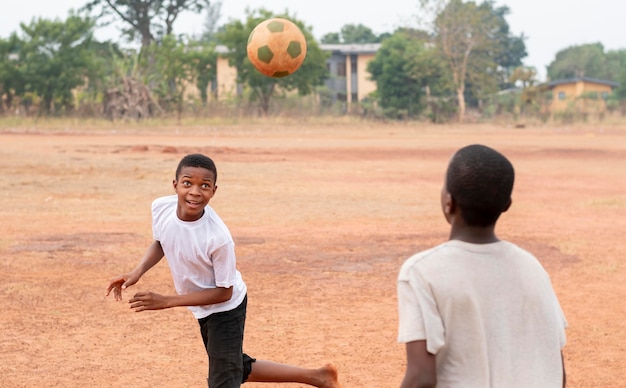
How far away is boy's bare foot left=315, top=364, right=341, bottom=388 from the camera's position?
488 cm

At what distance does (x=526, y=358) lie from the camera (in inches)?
88.3

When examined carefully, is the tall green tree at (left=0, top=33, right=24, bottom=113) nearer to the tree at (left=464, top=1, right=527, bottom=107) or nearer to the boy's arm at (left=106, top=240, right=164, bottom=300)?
the tree at (left=464, top=1, right=527, bottom=107)

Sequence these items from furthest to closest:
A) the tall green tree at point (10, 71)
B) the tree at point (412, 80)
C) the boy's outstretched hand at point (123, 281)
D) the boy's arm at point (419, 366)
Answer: the tree at point (412, 80) → the tall green tree at point (10, 71) → the boy's outstretched hand at point (123, 281) → the boy's arm at point (419, 366)

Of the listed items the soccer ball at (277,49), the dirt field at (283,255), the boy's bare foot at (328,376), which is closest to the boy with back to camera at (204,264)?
the boy's bare foot at (328,376)

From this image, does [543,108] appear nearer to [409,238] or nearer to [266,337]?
[409,238]

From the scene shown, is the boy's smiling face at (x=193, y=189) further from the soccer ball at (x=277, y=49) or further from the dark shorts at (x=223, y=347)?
the soccer ball at (x=277, y=49)

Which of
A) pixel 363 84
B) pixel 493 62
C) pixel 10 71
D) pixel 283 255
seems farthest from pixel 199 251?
pixel 363 84

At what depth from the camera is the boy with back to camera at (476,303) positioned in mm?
2160

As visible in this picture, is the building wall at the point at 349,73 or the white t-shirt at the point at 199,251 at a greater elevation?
the building wall at the point at 349,73

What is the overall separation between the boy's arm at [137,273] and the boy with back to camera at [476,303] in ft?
7.30

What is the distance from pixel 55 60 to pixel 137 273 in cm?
3704

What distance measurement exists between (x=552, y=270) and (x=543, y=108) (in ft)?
122

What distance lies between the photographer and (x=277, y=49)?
7523 millimetres

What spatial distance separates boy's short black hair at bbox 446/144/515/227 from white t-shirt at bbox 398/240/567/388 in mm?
93
